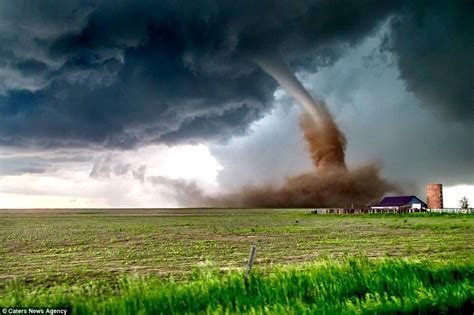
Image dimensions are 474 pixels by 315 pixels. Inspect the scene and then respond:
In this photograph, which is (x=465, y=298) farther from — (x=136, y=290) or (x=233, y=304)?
(x=136, y=290)

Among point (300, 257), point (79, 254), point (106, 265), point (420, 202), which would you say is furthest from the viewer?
point (420, 202)

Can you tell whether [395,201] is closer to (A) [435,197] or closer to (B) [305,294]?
(A) [435,197]

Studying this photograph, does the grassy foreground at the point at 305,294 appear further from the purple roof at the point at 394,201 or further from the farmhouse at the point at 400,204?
the purple roof at the point at 394,201

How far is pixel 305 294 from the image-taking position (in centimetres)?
1184

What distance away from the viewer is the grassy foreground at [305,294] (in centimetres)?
1035

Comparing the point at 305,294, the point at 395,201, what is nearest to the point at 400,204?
the point at 395,201

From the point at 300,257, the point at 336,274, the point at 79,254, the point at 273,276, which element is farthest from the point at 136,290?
the point at 79,254

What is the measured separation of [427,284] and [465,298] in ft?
6.27

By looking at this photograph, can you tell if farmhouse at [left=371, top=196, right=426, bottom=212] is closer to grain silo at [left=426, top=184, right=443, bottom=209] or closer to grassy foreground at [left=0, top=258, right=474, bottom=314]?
grain silo at [left=426, top=184, right=443, bottom=209]

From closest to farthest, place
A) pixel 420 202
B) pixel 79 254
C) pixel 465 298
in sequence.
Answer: pixel 465 298 → pixel 79 254 → pixel 420 202

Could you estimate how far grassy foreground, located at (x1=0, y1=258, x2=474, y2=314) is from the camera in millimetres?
10352

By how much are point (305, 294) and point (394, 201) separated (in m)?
117

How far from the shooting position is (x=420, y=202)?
386ft

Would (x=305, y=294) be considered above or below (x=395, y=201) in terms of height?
below
